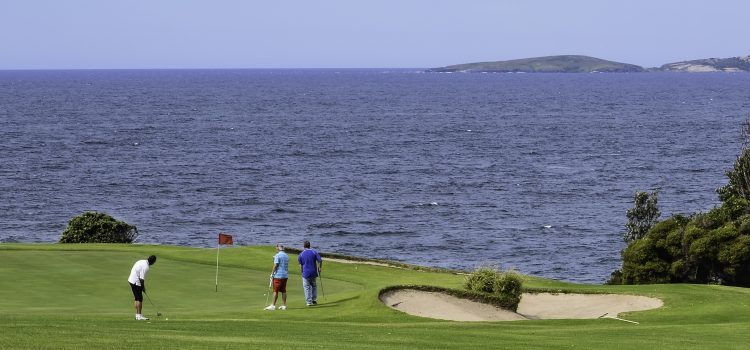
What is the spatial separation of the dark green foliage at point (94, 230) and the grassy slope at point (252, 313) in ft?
34.9

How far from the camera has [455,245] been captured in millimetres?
65125

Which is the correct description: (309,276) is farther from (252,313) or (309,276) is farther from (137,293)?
(137,293)

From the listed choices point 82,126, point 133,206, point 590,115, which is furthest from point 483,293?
point 590,115

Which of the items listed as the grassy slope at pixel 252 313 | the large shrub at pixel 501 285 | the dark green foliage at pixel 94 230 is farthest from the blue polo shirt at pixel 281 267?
the dark green foliage at pixel 94 230

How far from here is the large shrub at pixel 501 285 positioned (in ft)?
93.0

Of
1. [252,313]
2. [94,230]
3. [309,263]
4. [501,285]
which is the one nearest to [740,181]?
[501,285]

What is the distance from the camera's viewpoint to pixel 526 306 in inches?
1182

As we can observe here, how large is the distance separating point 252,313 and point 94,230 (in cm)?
2580

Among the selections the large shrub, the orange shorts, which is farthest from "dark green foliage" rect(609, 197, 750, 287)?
the orange shorts

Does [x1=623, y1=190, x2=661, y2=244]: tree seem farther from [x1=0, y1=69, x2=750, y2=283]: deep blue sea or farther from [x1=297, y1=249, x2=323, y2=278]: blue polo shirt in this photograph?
[x1=297, y1=249, x2=323, y2=278]: blue polo shirt

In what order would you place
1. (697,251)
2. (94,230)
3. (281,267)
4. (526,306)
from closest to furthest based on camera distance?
(281,267)
(526,306)
(697,251)
(94,230)

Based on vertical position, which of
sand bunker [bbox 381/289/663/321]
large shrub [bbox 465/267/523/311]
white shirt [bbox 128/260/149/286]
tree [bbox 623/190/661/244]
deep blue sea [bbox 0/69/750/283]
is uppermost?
white shirt [bbox 128/260/149/286]

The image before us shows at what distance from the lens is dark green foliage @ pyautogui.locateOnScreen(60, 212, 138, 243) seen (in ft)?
159

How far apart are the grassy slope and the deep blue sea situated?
25.9m
